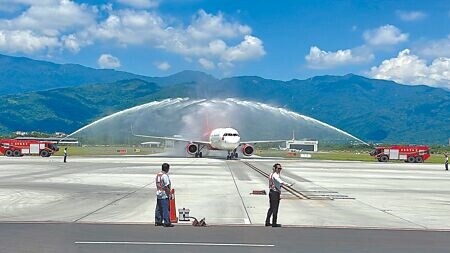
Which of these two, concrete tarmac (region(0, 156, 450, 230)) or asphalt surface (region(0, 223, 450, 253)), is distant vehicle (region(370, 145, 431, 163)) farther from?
asphalt surface (region(0, 223, 450, 253))

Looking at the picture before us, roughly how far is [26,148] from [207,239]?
73749mm

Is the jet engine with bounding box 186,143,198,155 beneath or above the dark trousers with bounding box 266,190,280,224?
above

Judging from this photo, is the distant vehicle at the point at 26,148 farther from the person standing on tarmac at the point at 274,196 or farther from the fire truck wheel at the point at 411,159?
the person standing on tarmac at the point at 274,196

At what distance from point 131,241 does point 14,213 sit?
7.35m

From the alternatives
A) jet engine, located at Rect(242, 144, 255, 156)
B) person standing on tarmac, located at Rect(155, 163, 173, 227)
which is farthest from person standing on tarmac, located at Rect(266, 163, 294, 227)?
jet engine, located at Rect(242, 144, 255, 156)

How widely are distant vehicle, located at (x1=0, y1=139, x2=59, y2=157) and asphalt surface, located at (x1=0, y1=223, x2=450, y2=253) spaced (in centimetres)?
6867

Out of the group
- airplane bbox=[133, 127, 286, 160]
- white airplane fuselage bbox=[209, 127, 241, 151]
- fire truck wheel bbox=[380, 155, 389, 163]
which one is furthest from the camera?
fire truck wheel bbox=[380, 155, 389, 163]

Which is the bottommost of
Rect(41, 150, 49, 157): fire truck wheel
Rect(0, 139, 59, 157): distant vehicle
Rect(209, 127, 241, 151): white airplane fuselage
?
Rect(41, 150, 49, 157): fire truck wheel

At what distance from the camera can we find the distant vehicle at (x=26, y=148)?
83625mm

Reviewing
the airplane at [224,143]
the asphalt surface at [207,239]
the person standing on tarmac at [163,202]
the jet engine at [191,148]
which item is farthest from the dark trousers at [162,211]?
the jet engine at [191,148]

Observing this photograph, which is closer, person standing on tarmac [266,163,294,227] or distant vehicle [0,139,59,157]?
person standing on tarmac [266,163,294,227]

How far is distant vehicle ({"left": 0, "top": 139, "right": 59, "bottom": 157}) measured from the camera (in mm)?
83625

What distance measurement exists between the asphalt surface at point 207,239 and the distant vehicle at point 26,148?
68671 mm

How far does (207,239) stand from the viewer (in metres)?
15.3
